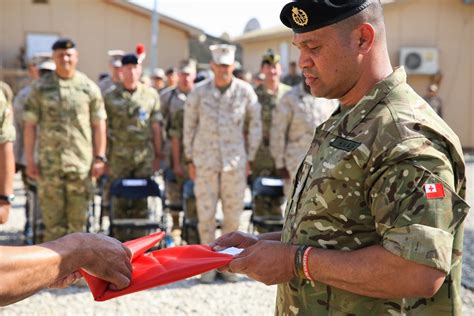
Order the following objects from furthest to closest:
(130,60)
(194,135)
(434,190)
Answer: (130,60), (194,135), (434,190)

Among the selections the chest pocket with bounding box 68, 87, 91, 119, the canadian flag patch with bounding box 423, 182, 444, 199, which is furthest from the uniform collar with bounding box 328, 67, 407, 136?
the chest pocket with bounding box 68, 87, 91, 119

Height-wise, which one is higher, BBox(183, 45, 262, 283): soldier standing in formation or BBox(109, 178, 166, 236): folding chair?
BBox(183, 45, 262, 283): soldier standing in formation

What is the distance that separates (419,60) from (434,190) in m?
17.4

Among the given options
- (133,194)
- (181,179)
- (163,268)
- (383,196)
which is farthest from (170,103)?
(383,196)

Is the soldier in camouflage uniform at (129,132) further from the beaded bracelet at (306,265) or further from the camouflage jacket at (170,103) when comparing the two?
the beaded bracelet at (306,265)

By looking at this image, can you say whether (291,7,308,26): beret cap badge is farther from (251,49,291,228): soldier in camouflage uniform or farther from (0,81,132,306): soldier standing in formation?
(251,49,291,228): soldier in camouflage uniform

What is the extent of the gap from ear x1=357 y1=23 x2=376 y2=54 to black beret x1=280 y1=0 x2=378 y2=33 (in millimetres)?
55

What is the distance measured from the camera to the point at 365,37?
2.00 m

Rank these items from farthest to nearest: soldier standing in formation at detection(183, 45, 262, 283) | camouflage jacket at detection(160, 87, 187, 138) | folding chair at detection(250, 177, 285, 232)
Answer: camouflage jacket at detection(160, 87, 187, 138) < folding chair at detection(250, 177, 285, 232) < soldier standing in formation at detection(183, 45, 262, 283)

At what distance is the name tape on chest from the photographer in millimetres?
1935

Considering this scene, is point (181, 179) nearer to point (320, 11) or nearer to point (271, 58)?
point (271, 58)

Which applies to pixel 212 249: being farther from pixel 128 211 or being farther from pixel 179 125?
pixel 179 125

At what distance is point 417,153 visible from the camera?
1.77 metres

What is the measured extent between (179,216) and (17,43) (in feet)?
44.7
